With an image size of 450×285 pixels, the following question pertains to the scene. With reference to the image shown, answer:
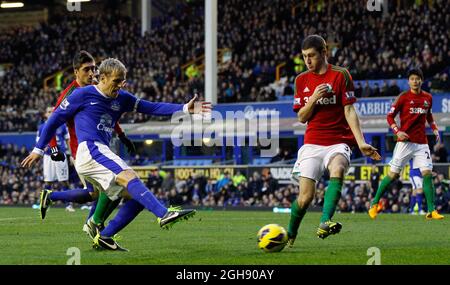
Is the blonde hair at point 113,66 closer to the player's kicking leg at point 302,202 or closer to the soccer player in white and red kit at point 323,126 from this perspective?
the soccer player in white and red kit at point 323,126

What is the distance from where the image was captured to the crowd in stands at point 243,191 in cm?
2691

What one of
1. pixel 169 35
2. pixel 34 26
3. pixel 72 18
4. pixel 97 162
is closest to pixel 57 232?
pixel 97 162

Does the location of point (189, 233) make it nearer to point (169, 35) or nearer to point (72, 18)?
point (169, 35)

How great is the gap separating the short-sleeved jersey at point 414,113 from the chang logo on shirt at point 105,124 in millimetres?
8207

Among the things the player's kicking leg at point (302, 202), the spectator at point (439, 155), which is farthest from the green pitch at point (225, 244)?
the spectator at point (439, 155)

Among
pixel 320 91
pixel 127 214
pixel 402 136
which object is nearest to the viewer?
pixel 320 91

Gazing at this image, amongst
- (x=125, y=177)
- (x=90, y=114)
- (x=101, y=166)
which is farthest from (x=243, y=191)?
(x=125, y=177)

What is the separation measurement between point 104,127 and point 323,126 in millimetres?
2304

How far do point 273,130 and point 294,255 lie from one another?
82.1ft

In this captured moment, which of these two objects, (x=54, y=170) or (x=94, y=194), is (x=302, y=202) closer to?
(x=94, y=194)

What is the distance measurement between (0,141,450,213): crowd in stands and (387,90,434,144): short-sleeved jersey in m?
8.13

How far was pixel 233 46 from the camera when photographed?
43.4 m

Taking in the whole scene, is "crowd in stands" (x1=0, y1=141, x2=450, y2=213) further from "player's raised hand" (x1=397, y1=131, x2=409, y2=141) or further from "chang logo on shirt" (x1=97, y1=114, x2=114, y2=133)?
"chang logo on shirt" (x1=97, y1=114, x2=114, y2=133)

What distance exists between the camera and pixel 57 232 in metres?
14.5
